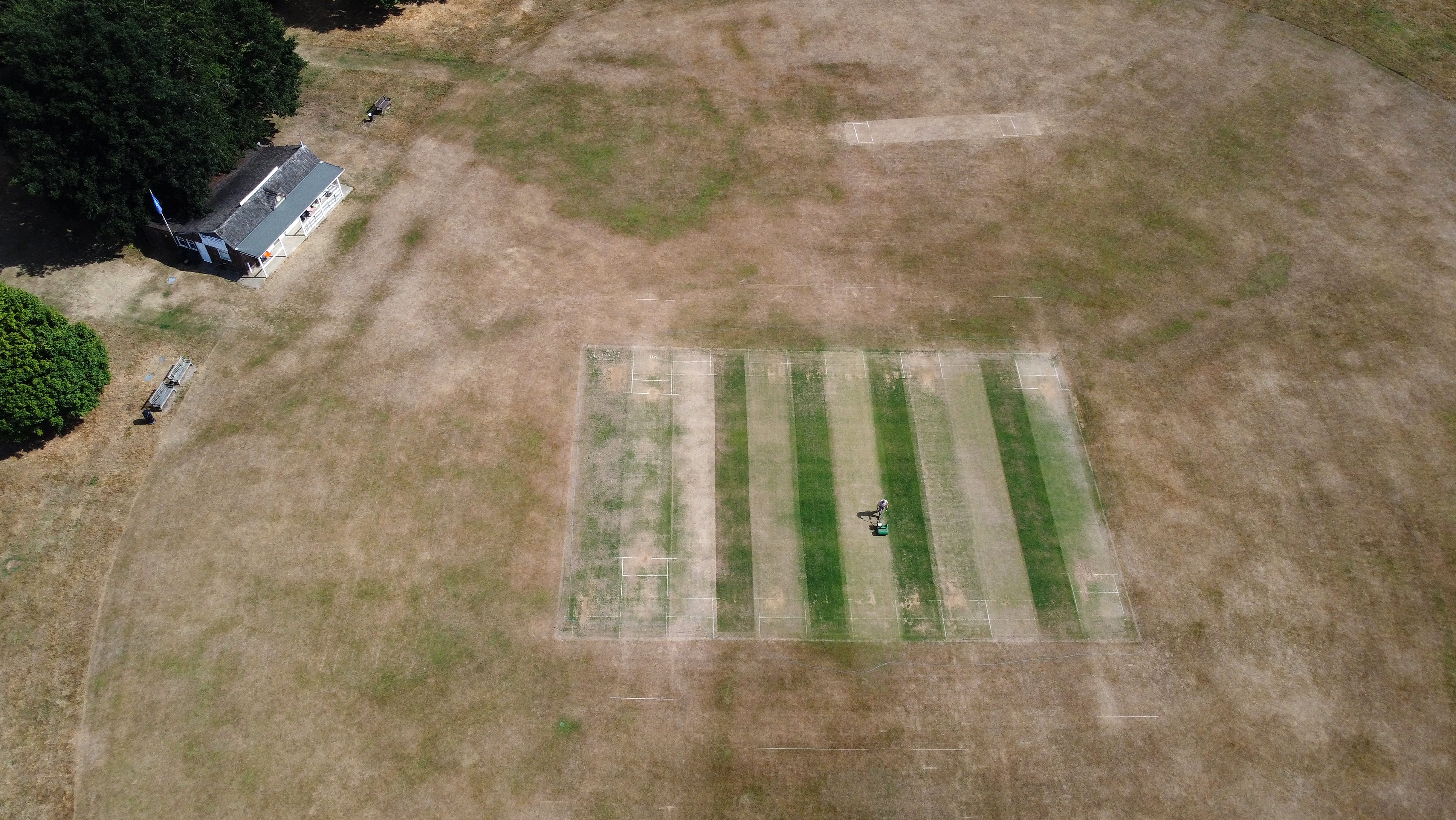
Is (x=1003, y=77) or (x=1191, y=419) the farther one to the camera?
Answer: (x=1003, y=77)

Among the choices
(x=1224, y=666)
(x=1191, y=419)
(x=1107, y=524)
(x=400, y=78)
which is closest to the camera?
(x=1224, y=666)

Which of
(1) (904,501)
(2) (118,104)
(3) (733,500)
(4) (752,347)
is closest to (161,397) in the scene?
(2) (118,104)

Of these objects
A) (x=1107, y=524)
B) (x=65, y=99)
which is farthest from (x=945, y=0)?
(x=65, y=99)

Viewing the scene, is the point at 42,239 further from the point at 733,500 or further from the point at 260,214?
the point at 733,500

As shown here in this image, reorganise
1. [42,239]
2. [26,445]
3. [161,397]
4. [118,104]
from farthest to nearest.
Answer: [42,239] < [118,104] < [161,397] < [26,445]

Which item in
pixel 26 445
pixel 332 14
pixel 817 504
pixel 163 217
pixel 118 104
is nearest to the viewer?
pixel 26 445

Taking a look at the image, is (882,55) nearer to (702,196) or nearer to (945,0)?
(945,0)
